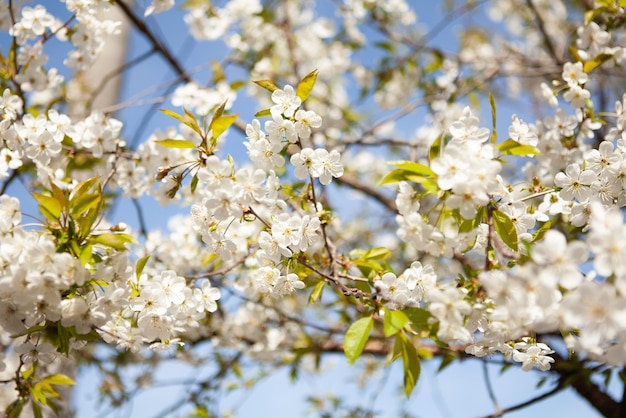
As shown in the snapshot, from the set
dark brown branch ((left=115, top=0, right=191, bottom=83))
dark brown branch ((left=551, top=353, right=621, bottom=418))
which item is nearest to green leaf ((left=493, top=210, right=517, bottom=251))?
dark brown branch ((left=551, top=353, right=621, bottom=418))

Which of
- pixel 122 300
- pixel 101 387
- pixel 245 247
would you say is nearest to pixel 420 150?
pixel 245 247

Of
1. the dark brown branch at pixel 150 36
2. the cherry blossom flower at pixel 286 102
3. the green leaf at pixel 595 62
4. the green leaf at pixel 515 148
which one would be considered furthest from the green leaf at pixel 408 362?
the dark brown branch at pixel 150 36

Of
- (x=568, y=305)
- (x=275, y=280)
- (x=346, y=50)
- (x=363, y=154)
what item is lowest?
(x=363, y=154)

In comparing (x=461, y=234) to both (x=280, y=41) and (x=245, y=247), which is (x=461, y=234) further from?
(x=280, y=41)

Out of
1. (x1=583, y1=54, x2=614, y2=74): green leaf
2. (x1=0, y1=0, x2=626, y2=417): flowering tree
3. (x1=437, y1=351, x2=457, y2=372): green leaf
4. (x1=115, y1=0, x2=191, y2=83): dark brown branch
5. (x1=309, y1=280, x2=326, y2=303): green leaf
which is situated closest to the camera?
(x1=0, y1=0, x2=626, y2=417): flowering tree

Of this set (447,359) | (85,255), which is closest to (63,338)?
(85,255)

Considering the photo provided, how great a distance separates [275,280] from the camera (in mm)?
1307

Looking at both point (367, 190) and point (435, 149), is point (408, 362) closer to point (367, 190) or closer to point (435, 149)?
point (435, 149)

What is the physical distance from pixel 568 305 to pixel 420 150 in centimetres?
245

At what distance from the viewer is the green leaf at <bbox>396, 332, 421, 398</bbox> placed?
1.14 m

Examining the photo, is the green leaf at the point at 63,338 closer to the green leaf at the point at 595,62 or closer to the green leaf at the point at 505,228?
the green leaf at the point at 505,228

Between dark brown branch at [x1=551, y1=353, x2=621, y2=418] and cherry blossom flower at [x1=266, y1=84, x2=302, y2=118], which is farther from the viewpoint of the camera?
dark brown branch at [x1=551, y1=353, x2=621, y2=418]

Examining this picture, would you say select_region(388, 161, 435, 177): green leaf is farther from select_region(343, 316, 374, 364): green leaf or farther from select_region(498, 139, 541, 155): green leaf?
select_region(343, 316, 374, 364): green leaf

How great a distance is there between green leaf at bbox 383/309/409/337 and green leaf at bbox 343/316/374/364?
0.06 metres
